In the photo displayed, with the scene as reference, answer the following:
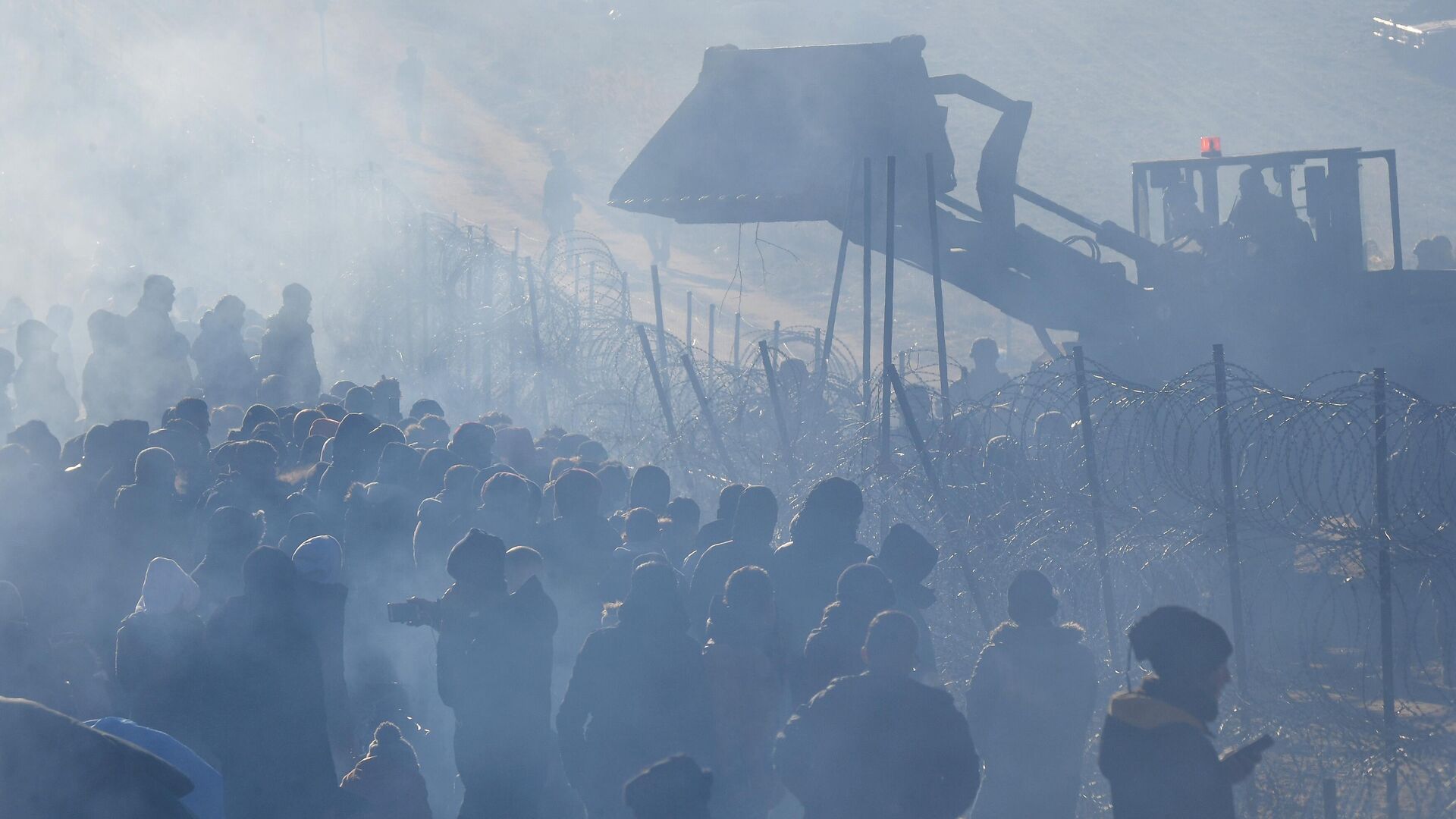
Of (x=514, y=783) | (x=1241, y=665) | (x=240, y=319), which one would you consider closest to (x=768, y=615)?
(x=514, y=783)

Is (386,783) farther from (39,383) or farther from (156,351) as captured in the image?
(39,383)

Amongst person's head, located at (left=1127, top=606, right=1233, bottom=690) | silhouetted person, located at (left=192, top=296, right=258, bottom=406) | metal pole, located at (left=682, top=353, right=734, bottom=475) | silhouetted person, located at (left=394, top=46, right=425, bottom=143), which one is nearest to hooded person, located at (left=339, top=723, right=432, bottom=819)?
person's head, located at (left=1127, top=606, right=1233, bottom=690)

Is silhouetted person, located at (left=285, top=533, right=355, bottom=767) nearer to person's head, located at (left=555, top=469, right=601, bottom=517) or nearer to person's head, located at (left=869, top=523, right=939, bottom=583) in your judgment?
person's head, located at (left=555, top=469, right=601, bottom=517)

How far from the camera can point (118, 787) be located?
111 inches

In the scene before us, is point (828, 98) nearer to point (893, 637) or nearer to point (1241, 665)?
point (1241, 665)

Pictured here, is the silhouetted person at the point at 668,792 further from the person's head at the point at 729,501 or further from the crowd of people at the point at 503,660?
the person's head at the point at 729,501

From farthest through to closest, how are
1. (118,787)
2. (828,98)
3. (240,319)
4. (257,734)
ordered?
1. (240,319)
2. (828,98)
3. (257,734)
4. (118,787)

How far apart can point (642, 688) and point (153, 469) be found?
325cm

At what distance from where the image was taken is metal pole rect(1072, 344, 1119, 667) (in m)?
6.12

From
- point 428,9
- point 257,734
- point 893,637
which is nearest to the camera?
point 893,637

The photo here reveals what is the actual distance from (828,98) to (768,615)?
5.82m

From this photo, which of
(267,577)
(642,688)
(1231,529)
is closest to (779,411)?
(1231,529)

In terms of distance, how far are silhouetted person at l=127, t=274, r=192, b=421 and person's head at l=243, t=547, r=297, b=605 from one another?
752 cm

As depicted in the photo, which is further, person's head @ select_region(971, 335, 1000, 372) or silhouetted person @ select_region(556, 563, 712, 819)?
person's head @ select_region(971, 335, 1000, 372)
